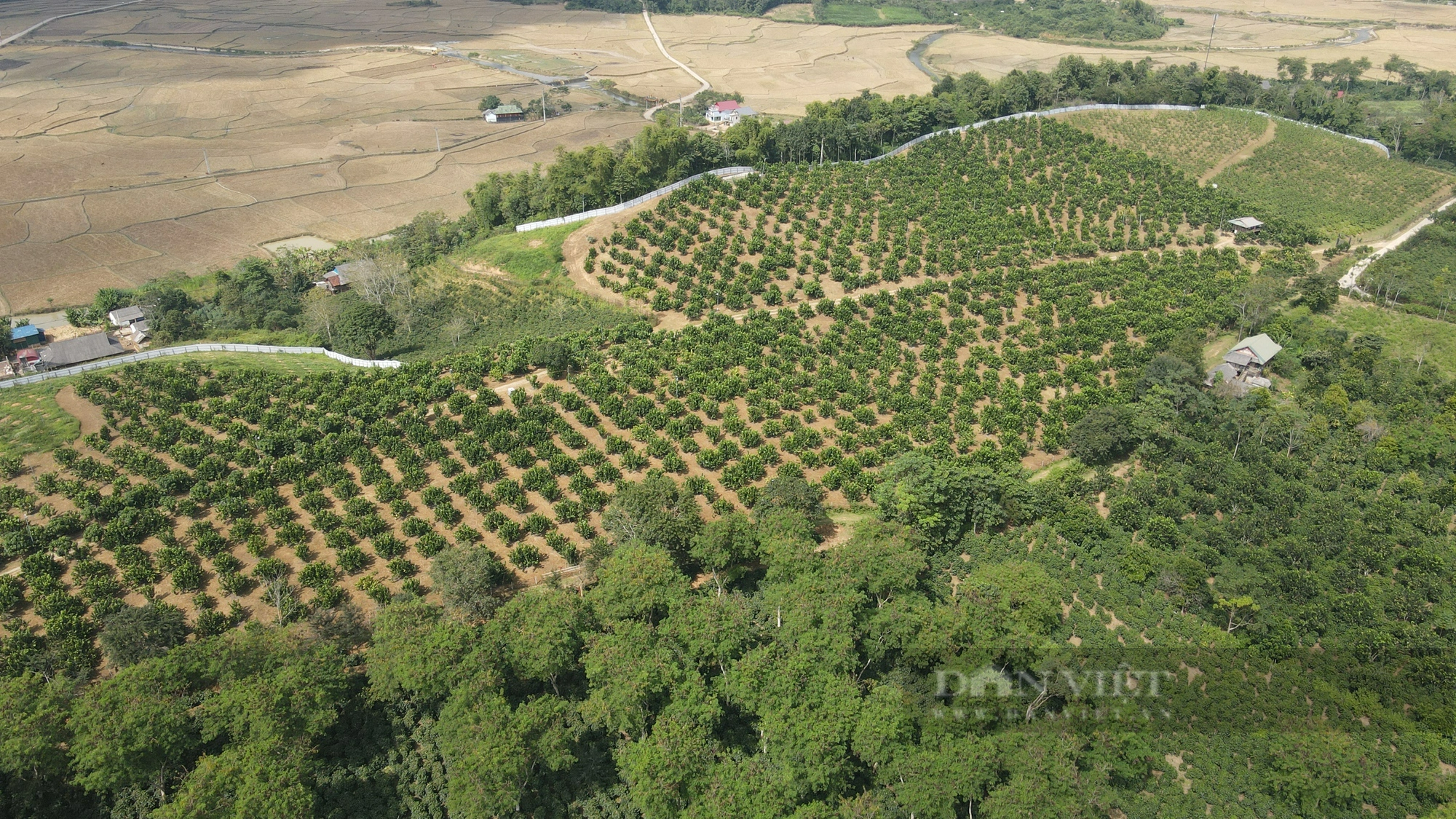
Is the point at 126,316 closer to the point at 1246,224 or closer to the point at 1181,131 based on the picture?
the point at 1246,224

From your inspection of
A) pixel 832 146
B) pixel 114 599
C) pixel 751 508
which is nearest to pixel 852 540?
pixel 751 508

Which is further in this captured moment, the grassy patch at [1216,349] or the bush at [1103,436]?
the grassy patch at [1216,349]

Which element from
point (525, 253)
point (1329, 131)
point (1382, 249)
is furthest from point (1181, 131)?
point (525, 253)

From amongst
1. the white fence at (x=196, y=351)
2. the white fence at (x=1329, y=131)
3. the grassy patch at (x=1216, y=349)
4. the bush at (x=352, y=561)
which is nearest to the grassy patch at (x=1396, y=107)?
the white fence at (x=1329, y=131)

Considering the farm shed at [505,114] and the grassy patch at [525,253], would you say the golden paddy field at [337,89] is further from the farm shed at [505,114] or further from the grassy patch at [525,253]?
the grassy patch at [525,253]

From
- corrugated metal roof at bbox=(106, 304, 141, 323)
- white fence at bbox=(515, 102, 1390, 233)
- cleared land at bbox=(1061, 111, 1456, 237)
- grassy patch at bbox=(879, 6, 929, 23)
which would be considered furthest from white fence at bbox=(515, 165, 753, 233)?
grassy patch at bbox=(879, 6, 929, 23)

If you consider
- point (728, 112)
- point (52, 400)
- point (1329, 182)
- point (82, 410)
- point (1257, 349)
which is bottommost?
point (1257, 349)
